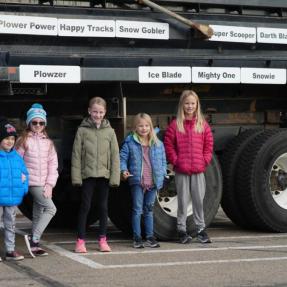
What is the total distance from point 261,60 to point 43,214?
2.92 meters

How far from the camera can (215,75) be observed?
27.5ft

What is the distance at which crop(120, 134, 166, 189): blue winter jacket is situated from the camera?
8.02 metres

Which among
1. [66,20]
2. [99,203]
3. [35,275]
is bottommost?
[35,275]

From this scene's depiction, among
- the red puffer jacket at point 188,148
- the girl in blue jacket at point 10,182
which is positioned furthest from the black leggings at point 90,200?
the red puffer jacket at point 188,148

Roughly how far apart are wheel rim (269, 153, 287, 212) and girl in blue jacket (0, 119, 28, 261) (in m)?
3.09

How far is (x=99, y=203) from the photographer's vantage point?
780 centimetres

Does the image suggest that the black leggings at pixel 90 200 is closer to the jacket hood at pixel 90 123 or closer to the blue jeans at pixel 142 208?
the blue jeans at pixel 142 208

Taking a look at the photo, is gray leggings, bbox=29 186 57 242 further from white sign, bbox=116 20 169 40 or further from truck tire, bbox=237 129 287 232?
truck tire, bbox=237 129 287 232

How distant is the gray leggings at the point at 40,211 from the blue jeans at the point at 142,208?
0.86m

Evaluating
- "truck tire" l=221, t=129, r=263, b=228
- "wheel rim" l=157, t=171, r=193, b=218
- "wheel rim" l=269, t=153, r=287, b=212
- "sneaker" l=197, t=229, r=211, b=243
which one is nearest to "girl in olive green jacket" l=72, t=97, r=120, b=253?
"wheel rim" l=157, t=171, r=193, b=218

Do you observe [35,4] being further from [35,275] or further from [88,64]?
[35,275]

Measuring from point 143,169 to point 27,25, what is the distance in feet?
5.92

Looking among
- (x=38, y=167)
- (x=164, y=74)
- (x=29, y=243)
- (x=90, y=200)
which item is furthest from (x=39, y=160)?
(x=164, y=74)

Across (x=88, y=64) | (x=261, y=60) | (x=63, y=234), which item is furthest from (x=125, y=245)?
(x=261, y=60)
